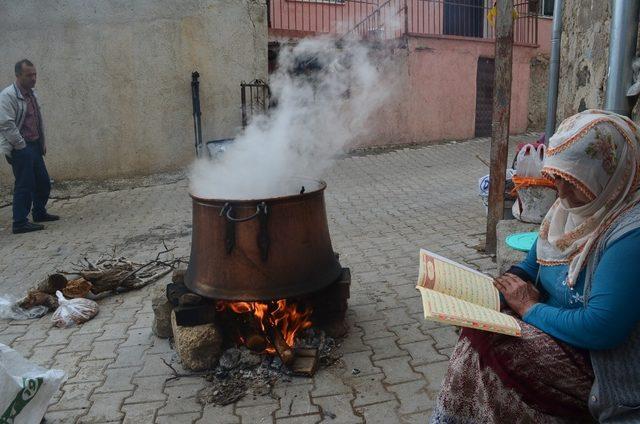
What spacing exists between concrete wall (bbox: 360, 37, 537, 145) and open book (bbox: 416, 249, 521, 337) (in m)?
10.7

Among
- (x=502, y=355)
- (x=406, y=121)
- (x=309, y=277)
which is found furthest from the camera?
(x=406, y=121)

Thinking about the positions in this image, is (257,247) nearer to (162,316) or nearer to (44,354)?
(162,316)

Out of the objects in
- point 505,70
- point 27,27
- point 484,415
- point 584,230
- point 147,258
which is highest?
point 27,27

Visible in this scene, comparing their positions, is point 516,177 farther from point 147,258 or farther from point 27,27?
point 27,27

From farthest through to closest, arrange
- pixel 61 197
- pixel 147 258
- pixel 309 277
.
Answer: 1. pixel 61 197
2. pixel 147 258
3. pixel 309 277

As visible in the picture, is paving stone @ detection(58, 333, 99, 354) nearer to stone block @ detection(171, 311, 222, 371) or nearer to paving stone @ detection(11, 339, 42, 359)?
paving stone @ detection(11, 339, 42, 359)

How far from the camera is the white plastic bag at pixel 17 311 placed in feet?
14.6

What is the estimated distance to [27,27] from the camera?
9359mm

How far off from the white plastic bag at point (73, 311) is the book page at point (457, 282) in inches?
123

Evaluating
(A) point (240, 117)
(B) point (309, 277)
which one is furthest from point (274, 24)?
(B) point (309, 277)

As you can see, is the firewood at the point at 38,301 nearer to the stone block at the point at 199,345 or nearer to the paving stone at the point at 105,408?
the paving stone at the point at 105,408

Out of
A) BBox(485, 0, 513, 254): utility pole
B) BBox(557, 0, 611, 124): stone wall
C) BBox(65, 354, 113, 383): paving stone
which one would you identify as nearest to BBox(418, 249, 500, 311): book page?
BBox(65, 354, 113, 383): paving stone

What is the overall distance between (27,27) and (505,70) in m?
8.36

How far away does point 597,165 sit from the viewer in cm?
189
